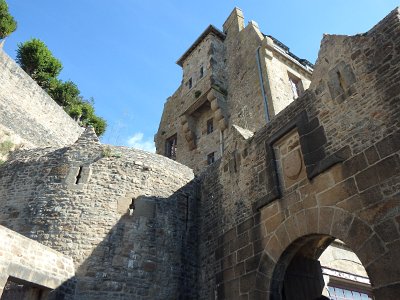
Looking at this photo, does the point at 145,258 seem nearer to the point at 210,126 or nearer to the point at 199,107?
the point at 210,126

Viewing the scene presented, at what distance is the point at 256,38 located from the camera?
15.2 meters

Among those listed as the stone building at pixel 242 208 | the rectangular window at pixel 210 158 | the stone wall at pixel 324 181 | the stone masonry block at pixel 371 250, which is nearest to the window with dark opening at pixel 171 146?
the rectangular window at pixel 210 158

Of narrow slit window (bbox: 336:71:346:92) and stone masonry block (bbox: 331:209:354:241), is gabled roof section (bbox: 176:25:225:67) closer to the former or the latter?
narrow slit window (bbox: 336:71:346:92)

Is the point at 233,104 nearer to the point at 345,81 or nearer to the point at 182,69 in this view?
the point at 182,69

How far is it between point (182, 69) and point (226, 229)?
12.8m

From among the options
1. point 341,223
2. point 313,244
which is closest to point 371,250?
point 341,223

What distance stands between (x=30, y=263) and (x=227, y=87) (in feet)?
37.6

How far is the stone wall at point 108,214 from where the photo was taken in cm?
757

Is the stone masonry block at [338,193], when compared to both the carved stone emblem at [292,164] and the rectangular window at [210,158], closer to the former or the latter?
the carved stone emblem at [292,164]

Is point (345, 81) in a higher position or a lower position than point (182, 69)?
lower

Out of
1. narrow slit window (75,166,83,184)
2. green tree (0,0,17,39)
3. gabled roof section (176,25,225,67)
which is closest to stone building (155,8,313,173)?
gabled roof section (176,25,225,67)

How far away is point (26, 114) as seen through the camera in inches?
543

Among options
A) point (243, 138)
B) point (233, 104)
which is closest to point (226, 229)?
point (243, 138)

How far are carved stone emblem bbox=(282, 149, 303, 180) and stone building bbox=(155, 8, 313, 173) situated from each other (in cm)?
609
